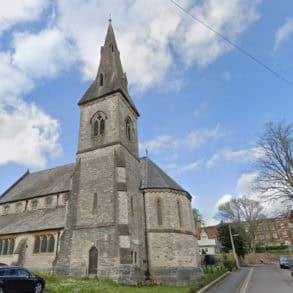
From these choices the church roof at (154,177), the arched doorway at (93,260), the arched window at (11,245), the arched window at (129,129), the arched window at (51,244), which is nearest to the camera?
the arched doorway at (93,260)

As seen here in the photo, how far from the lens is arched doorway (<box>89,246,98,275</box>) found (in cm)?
1917

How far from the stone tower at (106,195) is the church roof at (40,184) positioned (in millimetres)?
5580

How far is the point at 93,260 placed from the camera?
64.1 ft

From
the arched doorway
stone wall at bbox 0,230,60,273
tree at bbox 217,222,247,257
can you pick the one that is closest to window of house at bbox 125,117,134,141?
stone wall at bbox 0,230,60,273

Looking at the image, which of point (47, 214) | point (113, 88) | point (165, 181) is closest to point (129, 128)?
point (113, 88)

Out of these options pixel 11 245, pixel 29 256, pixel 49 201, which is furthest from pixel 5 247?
pixel 49 201

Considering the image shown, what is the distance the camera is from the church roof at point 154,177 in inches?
1015

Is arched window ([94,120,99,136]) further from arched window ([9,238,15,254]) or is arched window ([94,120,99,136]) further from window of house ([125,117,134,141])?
arched window ([9,238,15,254])

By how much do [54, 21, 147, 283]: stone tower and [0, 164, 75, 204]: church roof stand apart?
5.58 metres

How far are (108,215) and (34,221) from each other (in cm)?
999

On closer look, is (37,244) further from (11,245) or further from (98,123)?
(98,123)

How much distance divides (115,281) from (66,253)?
516 centimetres

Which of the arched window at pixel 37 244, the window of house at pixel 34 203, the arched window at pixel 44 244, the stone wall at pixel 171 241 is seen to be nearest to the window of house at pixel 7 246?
the arched window at pixel 37 244

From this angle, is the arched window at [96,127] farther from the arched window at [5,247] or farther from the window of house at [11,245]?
the arched window at [5,247]
